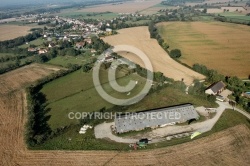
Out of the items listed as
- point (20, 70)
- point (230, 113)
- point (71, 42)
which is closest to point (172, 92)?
point (230, 113)

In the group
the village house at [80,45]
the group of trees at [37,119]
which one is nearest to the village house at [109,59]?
the group of trees at [37,119]

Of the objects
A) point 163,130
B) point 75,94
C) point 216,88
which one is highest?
point 216,88

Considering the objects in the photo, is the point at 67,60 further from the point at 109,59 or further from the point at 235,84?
the point at 235,84

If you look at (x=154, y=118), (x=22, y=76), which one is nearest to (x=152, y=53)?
(x=22, y=76)

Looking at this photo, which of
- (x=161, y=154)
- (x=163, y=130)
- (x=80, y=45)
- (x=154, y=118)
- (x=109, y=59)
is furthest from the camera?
(x=80, y=45)

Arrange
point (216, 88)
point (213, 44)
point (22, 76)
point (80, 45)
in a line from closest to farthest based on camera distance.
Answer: point (216, 88), point (22, 76), point (213, 44), point (80, 45)

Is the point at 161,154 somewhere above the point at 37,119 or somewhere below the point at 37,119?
below

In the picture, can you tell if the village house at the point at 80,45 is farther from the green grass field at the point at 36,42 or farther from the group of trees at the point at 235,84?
the group of trees at the point at 235,84
